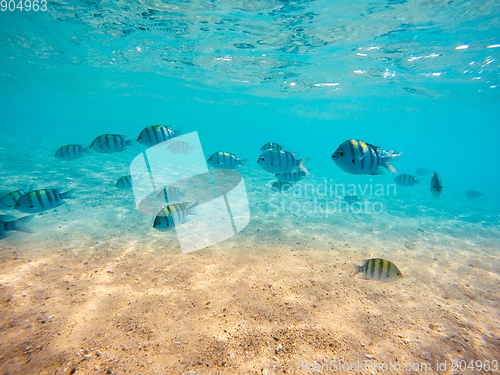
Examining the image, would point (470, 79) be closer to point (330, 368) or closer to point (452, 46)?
point (452, 46)

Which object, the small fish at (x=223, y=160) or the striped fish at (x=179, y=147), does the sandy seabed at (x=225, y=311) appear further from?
the striped fish at (x=179, y=147)

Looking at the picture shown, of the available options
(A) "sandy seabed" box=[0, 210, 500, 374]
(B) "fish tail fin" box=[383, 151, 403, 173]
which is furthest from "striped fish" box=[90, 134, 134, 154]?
(B) "fish tail fin" box=[383, 151, 403, 173]

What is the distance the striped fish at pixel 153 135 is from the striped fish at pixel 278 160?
7.16ft

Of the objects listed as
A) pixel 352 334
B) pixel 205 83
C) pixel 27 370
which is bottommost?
pixel 352 334

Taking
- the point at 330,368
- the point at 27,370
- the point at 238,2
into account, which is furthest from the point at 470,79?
the point at 27,370

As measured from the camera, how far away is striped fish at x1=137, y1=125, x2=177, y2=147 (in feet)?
15.8

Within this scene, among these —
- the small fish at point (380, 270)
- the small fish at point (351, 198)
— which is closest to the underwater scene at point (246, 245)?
the small fish at point (380, 270)

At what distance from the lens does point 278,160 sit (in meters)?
4.54

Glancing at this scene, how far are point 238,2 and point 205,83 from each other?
59.0 feet

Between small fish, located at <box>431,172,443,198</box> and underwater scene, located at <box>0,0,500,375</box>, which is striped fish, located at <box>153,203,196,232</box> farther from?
small fish, located at <box>431,172,443,198</box>

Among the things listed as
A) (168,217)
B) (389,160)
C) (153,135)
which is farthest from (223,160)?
(389,160)

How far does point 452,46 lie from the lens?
1452cm

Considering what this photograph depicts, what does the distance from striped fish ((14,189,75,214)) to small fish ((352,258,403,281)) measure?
580 centimetres

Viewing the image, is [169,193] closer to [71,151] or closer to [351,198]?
[71,151]
